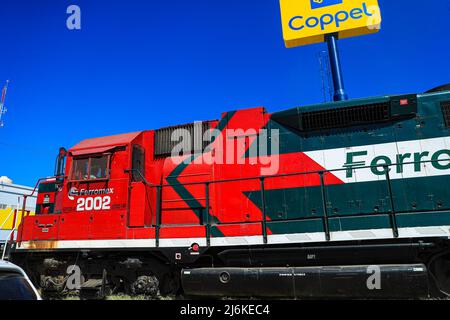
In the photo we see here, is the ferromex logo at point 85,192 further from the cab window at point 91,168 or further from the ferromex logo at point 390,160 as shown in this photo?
the ferromex logo at point 390,160

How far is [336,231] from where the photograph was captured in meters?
6.36

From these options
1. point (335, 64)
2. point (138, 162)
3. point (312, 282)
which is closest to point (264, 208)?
point (312, 282)

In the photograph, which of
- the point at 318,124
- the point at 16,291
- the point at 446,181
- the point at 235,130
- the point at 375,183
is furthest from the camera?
the point at 235,130

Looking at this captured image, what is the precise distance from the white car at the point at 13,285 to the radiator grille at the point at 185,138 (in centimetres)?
551

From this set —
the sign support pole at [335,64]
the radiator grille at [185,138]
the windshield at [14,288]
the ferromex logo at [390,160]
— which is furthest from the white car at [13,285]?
the sign support pole at [335,64]

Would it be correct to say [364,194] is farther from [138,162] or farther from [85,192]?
[85,192]

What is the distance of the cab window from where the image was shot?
822 centimetres

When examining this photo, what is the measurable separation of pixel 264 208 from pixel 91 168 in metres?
4.54

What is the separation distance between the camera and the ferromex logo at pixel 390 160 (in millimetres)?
6363

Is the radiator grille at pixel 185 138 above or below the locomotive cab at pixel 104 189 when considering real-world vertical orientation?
above

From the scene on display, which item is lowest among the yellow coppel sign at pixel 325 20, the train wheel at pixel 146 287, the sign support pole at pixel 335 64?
the train wheel at pixel 146 287
